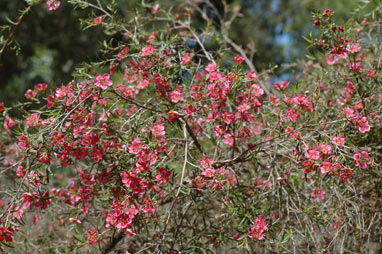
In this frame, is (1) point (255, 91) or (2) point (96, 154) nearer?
(2) point (96, 154)

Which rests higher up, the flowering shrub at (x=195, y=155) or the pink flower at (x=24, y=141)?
the pink flower at (x=24, y=141)

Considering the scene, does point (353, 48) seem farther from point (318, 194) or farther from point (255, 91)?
point (318, 194)

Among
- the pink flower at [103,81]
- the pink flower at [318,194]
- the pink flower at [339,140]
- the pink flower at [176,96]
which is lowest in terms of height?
the pink flower at [318,194]

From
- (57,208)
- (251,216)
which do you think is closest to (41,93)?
(57,208)

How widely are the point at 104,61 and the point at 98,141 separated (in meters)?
0.47

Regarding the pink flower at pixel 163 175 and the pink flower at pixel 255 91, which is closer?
the pink flower at pixel 163 175

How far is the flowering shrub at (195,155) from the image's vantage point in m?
1.91

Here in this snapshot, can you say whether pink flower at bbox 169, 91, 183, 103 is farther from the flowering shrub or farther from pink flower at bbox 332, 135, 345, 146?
pink flower at bbox 332, 135, 345, 146

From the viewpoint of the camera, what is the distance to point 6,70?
8.34 metres

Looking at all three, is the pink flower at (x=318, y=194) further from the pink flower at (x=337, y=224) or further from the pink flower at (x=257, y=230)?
the pink flower at (x=257, y=230)

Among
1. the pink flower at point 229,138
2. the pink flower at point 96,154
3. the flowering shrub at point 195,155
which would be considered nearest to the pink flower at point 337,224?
the flowering shrub at point 195,155

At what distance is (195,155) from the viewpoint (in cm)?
242

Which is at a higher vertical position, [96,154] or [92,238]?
[96,154]

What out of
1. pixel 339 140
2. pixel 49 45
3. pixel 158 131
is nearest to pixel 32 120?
pixel 158 131
